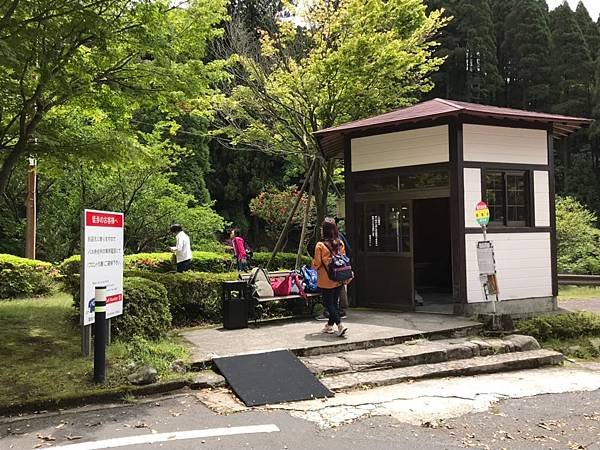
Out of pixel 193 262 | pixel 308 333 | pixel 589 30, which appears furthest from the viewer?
pixel 589 30

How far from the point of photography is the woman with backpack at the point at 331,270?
7.99m

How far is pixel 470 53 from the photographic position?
3844 cm

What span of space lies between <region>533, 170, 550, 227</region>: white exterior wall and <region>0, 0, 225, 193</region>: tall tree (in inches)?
261

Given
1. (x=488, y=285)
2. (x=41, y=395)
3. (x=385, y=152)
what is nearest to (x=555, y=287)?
(x=488, y=285)

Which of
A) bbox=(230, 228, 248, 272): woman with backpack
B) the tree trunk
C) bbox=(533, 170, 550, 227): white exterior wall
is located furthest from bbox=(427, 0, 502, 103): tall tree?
the tree trunk

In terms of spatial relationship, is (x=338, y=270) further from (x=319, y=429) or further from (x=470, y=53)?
(x=470, y=53)

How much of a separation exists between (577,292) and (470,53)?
84.2ft

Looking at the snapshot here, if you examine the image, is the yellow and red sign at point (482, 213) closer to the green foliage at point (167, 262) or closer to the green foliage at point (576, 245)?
the green foliage at point (167, 262)

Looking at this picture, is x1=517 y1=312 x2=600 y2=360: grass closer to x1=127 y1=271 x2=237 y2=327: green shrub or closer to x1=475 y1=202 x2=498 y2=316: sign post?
x1=475 y1=202 x2=498 y2=316: sign post

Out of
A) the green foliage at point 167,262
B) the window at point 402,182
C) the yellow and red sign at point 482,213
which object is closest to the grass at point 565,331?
the yellow and red sign at point 482,213

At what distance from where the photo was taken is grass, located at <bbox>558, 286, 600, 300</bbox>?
15.5m

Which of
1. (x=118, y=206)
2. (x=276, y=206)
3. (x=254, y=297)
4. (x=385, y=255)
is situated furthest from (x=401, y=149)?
(x=276, y=206)

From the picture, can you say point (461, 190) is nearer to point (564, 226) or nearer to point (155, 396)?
point (155, 396)

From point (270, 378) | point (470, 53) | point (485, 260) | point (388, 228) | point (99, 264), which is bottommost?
point (270, 378)
